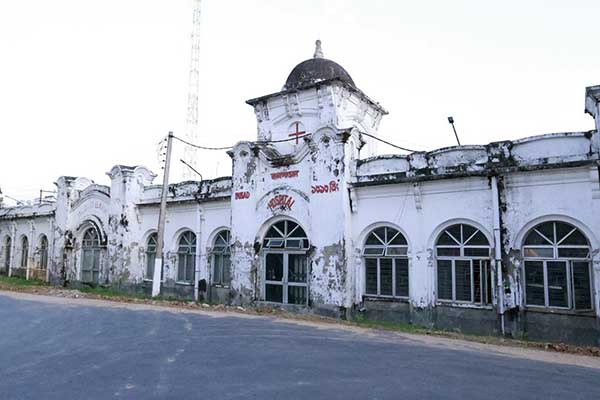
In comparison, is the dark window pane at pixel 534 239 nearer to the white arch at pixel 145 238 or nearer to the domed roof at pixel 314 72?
the domed roof at pixel 314 72

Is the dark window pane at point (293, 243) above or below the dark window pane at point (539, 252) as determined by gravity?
above

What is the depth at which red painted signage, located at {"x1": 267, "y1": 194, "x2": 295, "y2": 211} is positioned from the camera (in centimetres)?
1378

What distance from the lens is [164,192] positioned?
648 inches

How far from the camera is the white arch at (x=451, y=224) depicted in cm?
1096

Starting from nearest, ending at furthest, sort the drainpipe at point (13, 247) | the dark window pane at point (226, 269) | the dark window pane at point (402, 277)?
1. the dark window pane at point (402, 277)
2. the dark window pane at point (226, 269)
3. the drainpipe at point (13, 247)

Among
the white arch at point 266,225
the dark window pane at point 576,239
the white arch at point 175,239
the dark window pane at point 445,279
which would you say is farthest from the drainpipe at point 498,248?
the white arch at point 175,239

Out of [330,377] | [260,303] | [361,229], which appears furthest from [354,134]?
[330,377]

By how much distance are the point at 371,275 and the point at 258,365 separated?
268 inches

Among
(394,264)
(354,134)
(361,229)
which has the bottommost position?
(394,264)

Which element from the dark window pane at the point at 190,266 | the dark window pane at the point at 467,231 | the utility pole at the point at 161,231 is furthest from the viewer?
the dark window pane at the point at 190,266

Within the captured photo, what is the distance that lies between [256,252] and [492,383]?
9472 millimetres

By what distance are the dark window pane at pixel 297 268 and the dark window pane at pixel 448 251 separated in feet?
13.5

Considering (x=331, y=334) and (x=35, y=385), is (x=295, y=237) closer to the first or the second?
(x=331, y=334)

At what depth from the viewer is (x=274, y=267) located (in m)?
14.2
